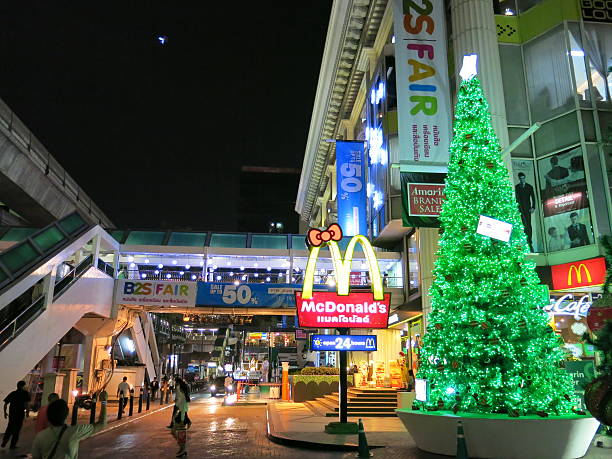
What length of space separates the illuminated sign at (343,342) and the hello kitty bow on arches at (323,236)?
8.04 ft

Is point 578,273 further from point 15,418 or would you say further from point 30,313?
point 30,313

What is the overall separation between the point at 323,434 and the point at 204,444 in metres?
2.92

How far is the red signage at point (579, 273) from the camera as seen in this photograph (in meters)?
14.3

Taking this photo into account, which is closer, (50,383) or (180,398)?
(180,398)

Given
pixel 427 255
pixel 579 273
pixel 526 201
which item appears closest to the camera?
pixel 579 273

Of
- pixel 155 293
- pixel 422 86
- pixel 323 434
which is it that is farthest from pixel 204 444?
pixel 155 293

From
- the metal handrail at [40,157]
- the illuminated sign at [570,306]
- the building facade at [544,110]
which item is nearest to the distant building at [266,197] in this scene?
the metal handrail at [40,157]

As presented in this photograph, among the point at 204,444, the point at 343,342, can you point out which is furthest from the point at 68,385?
the point at 343,342

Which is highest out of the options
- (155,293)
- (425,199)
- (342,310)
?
(425,199)

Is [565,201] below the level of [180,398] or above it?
above

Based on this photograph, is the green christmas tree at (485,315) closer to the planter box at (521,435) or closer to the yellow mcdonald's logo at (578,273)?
the planter box at (521,435)

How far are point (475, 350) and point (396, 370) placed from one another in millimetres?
14384

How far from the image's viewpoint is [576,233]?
15.3 meters

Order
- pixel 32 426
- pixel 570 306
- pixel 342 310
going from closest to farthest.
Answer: pixel 342 310 → pixel 570 306 → pixel 32 426
